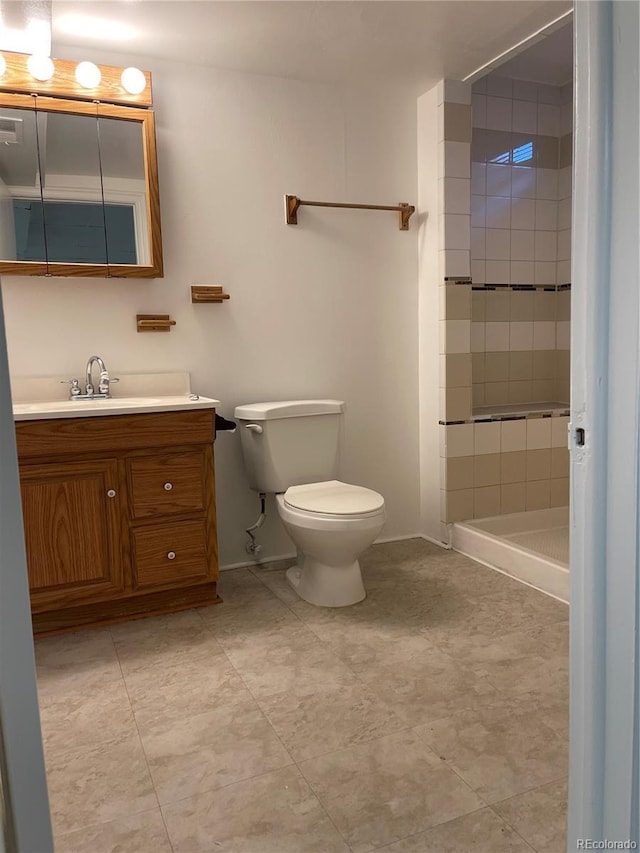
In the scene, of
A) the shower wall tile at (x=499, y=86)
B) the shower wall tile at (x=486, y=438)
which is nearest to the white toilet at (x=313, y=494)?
the shower wall tile at (x=486, y=438)

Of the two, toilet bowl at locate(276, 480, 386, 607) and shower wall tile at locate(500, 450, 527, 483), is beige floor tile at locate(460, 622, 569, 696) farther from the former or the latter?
shower wall tile at locate(500, 450, 527, 483)

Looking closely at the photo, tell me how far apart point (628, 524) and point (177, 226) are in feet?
7.99

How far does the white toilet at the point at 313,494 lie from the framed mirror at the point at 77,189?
80 cm

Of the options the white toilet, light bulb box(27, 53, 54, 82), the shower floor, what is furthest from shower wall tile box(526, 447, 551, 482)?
light bulb box(27, 53, 54, 82)

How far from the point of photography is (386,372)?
324 cm

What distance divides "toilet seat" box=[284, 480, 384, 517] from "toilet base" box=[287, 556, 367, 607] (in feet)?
0.81

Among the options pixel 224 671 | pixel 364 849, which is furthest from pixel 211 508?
pixel 364 849

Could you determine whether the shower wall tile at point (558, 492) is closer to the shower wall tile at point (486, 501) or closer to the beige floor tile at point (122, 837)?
the shower wall tile at point (486, 501)

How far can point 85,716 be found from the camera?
71.3 inches

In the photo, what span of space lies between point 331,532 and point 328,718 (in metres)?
0.71

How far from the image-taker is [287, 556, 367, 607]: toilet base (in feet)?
8.20

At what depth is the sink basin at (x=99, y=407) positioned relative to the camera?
2.19m

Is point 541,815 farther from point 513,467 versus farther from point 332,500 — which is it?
point 513,467

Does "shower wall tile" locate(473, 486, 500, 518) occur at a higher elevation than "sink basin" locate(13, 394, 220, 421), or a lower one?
lower
